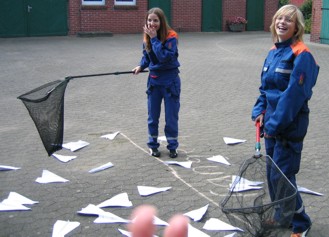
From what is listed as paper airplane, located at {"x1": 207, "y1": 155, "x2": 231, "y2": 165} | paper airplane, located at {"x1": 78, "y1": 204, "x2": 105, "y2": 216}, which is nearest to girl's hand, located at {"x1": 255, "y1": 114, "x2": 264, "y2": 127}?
paper airplane, located at {"x1": 78, "y1": 204, "x2": 105, "y2": 216}

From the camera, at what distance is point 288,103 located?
3.52 m

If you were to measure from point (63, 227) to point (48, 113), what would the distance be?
1.22m

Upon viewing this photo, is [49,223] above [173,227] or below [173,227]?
below

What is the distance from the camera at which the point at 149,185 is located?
17.2 ft

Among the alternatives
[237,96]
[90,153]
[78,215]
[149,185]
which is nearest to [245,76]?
[237,96]

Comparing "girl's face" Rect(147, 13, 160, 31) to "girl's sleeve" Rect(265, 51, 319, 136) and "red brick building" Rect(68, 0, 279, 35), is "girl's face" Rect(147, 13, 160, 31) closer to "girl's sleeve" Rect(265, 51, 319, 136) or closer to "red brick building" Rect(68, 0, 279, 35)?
"girl's sleeve" Rect(265, 51, 319, 136)

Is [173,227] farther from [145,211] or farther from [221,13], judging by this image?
[221,13]

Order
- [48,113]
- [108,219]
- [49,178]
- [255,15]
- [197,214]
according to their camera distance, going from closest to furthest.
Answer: [108,219] < [197,214] < [48,113] < [49,178] < [255,15]

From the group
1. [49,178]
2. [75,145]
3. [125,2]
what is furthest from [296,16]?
[125,2]

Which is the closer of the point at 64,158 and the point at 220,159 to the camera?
the point at 220,159

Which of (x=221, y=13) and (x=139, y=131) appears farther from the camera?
(x=221, y=13)

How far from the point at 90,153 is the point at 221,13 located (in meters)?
20.8

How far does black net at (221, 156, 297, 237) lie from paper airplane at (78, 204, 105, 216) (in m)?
1.29

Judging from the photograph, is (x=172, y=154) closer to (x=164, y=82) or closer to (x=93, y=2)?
(x=164, y=82)
